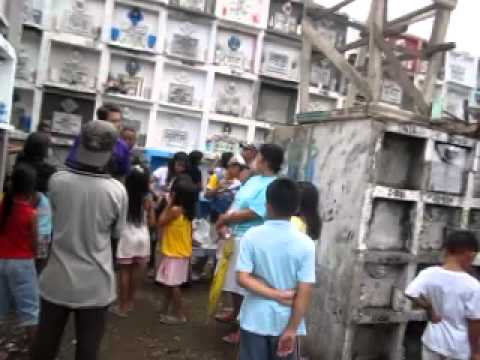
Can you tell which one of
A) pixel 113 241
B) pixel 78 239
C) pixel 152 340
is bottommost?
pixel 152 340

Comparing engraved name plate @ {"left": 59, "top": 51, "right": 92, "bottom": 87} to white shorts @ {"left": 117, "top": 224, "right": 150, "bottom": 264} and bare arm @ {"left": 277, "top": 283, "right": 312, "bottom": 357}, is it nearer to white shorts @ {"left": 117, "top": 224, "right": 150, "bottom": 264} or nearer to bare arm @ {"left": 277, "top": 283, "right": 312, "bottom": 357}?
white shorts @ {"left": 117, "top": 224, "right": 150, "bottom": 264}

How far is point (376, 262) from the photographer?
3.48m

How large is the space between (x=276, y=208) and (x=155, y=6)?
28.0 ft

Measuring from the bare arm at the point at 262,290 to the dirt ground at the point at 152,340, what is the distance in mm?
1614

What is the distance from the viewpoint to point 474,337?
101 inches

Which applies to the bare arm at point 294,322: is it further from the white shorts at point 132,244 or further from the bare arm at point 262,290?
the white shorts at point 132,244

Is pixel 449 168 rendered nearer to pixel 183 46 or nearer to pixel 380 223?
pixel 380 223

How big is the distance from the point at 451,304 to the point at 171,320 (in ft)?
7.99

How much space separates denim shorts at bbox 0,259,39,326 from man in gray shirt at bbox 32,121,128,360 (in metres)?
0.93

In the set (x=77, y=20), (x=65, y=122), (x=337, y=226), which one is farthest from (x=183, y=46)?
(x=337, y=226)

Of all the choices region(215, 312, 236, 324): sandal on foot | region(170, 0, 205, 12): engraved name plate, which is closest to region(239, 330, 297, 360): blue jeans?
region(215, 312, 236, 324): sandal on foot

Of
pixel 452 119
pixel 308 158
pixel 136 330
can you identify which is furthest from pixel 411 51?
pixel 136 330

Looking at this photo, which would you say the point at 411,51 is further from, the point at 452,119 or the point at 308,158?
the point at 308,158

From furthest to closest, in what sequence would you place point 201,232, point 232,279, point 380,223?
1. point 201,232
2. point 232,279
3. point 380,223
